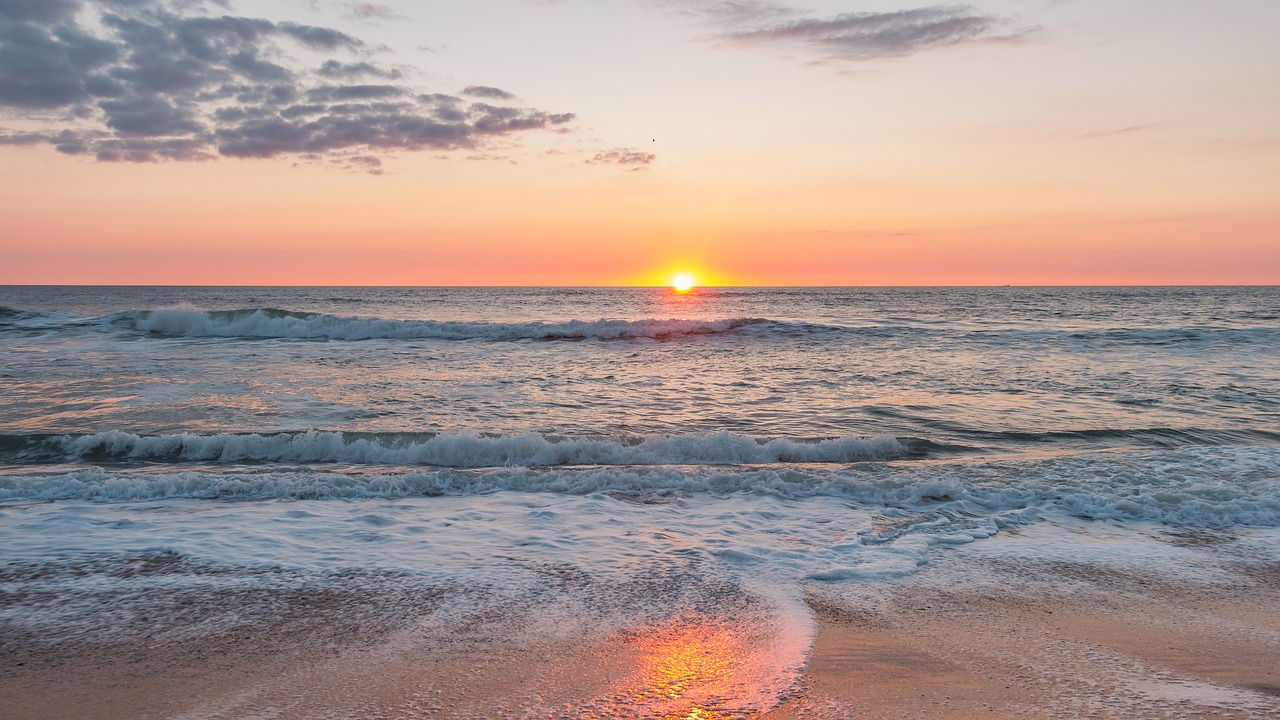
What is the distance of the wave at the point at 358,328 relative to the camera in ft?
92.0

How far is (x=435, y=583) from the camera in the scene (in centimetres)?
524

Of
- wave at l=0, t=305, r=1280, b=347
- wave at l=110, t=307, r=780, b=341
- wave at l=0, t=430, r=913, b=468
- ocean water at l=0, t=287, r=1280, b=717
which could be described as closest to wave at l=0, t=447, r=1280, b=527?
ocean water at l=0, t=287, r=1280, b=717

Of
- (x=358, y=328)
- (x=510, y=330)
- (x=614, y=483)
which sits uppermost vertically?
(x=358, y=328)

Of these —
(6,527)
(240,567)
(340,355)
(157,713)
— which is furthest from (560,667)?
(340,355)

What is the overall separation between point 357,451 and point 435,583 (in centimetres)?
498

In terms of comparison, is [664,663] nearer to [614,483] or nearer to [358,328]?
[614,483]

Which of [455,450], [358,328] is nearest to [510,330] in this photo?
[358,328]

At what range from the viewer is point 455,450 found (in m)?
9.61

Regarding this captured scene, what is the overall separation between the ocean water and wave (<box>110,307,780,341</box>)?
29.6 feet

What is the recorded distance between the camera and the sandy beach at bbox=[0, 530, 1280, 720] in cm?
355

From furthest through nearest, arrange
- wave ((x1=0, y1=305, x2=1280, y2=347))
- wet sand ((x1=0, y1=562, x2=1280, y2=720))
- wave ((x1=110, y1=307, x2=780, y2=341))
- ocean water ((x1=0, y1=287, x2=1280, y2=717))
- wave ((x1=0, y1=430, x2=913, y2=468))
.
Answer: wave ((x1=110, y1=307, x2=780, y2=341)), wave ((x1=0, y1=305, x2=1280, y2=347)), wave ((x1=0, y1=430, x2=913, y2=468)), ocean water ((x1=0, y1=287, x2=1280, y2=717)), wet sand ((x1=0, y1=562, x2=1280, y2=720))

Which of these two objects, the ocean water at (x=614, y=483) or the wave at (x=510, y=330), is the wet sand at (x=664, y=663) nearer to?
the ocean water at (x=614, y=483)

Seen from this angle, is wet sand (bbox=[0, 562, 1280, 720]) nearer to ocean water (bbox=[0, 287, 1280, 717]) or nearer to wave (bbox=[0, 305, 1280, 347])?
ocean water (bbox=[0, 287, 1280, 717])

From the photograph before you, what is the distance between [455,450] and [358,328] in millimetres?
21090
